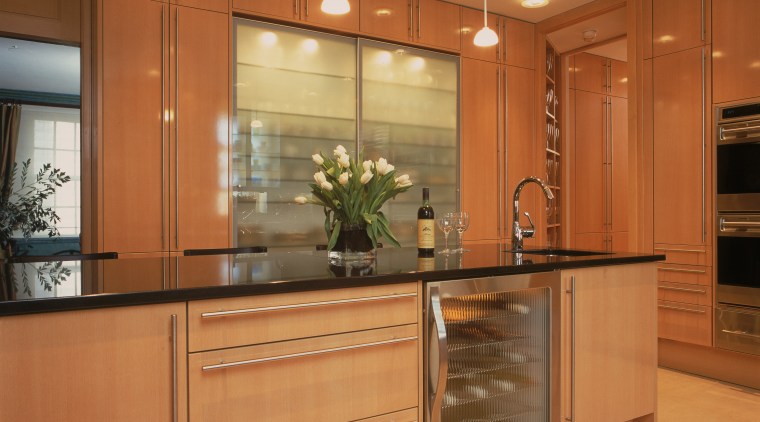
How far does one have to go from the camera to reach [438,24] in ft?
14.4

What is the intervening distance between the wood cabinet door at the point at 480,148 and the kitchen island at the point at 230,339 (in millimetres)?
2421

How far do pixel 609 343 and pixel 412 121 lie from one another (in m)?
2.49

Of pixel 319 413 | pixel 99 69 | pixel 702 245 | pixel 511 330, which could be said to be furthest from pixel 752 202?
pixel 99 69

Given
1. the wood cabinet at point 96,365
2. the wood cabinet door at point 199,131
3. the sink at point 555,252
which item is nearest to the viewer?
the wood cabinet at point 96,365

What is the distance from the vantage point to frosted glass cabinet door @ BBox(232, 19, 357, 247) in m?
3.63

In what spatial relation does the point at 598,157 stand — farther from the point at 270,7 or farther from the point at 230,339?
the point at 230,339

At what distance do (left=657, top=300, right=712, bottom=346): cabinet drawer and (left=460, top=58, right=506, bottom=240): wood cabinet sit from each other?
1418 mm

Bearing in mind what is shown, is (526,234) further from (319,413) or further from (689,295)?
(689,295)

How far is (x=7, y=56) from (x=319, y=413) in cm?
295

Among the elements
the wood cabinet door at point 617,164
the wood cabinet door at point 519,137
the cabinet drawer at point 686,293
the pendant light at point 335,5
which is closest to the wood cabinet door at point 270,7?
the pendant light at point 335,5

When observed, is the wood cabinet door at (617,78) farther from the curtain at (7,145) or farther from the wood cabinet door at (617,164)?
the curtain at (7,145)

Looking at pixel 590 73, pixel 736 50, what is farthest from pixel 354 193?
pixel 590 73

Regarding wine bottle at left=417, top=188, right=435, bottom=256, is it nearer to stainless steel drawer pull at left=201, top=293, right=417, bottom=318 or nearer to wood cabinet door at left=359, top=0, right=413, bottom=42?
stainless steel drawer pull at left=201, top=293, right=417, bottom=318

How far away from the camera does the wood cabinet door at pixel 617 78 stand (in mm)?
6070
